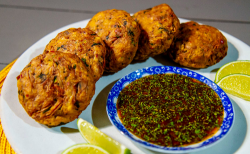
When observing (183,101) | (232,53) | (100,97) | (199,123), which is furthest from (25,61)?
(232,53)

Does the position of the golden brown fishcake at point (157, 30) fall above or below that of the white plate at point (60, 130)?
above

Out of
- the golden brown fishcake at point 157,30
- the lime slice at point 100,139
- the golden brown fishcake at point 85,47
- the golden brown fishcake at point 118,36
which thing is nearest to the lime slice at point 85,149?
the lime slice at point 100,139

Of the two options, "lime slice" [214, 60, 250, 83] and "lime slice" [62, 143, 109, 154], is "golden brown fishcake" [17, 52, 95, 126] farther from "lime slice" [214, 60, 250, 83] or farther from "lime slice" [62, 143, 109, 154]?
"lime slice" [214, 60, 250, 83]

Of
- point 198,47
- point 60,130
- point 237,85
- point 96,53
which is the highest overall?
point 96,53

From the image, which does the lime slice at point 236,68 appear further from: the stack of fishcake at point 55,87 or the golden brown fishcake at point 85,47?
the stack of fishcake at point 55,87

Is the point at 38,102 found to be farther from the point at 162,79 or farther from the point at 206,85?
the point at 206,85

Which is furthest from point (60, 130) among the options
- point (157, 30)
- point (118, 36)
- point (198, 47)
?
point (198, 47)

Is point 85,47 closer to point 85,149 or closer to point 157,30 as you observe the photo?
point 157,30
